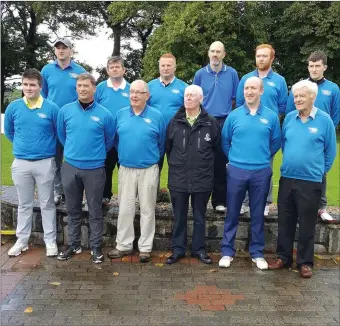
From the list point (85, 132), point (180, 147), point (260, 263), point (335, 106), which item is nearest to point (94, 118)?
point (85, 132)

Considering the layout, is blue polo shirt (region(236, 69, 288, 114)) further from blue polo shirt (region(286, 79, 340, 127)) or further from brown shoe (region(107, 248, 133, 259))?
brown shoe (region(107, 248, 133, 259))

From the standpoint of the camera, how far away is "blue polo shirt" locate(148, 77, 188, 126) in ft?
18.1

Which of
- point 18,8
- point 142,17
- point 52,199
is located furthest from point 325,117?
point 18,8

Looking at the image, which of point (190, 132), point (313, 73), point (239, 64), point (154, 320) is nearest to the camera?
point (154, 320)

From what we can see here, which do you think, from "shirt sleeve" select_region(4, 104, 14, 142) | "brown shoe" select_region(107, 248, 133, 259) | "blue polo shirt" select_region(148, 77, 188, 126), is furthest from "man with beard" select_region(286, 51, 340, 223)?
"shirt sleeve" select_region(4, 104, 14, 142)

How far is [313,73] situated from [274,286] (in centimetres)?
254

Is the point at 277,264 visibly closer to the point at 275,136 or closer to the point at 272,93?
the point at 275,136

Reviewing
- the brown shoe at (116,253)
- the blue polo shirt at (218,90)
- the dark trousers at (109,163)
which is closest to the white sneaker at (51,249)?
the brown shoe at (116,253)

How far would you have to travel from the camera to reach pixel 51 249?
5.48 metres

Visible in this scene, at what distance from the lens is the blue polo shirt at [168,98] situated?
551 cm

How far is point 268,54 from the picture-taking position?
5477 millimetres

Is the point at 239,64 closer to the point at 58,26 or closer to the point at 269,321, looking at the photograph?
the point at 58,26

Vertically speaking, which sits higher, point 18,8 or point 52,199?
point 18,8

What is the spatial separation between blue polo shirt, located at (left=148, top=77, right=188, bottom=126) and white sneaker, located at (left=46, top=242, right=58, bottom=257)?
80.4 inches
